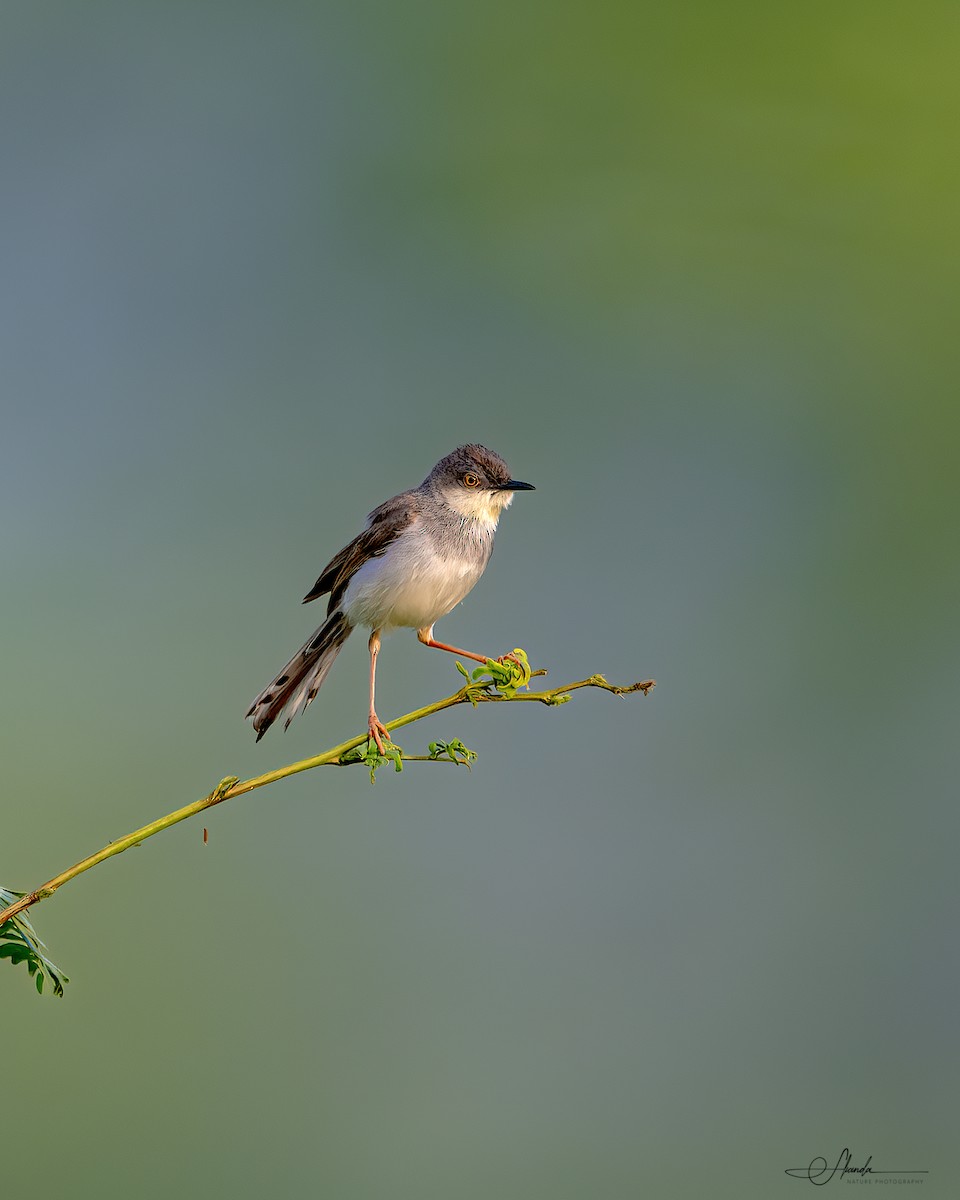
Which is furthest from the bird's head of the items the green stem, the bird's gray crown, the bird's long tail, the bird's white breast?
the green stem

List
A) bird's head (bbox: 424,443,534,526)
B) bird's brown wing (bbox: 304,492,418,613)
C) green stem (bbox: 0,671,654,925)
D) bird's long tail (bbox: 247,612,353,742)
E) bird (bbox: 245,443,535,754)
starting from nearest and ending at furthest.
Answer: green stem (bbox: 0,671,654,925) → bird's long tail (bbox: 247,612,353,742) → bird (bbox: 245,443,535,754) → bird's brown wing (bbox: 304,492,418,613) → bird's head (bbox: 424,443,534,526)

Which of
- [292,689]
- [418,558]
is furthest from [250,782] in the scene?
[418,558]

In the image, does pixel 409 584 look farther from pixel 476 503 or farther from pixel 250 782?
pixel 250 782

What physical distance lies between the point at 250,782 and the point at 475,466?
83.2 inches

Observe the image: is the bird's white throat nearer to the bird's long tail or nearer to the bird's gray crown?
the bird's gray crown

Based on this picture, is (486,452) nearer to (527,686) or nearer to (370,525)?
(370,525)

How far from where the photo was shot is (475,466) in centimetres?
364

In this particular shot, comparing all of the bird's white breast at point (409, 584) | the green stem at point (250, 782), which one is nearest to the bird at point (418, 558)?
the bird's white breast at point (409, 584)

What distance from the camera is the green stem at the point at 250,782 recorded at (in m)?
1.56

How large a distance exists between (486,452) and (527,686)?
5.18ft

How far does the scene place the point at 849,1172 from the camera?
3729 mm

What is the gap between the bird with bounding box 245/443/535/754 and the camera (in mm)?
3402

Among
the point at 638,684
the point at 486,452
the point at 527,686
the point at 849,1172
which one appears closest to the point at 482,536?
the point at 486,452

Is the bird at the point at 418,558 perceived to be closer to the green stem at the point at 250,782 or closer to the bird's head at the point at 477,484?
the bird's head at the point at 477,484
